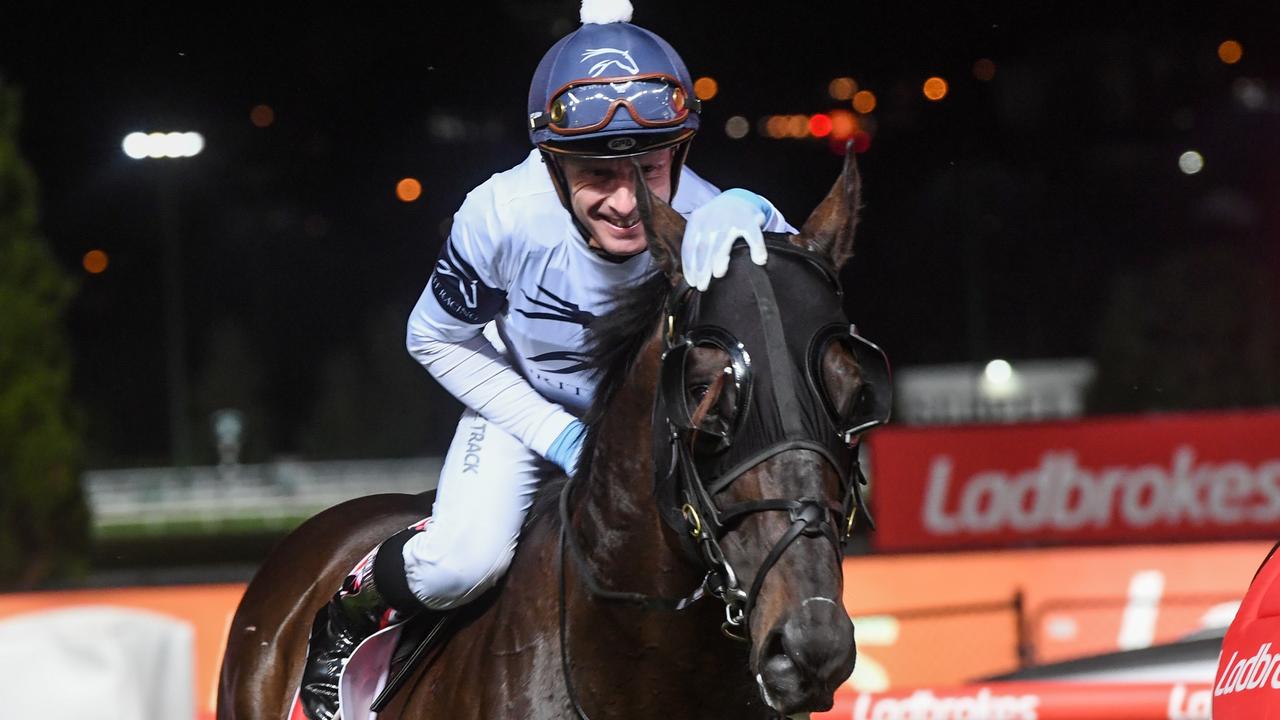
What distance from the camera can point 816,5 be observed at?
42.0ft

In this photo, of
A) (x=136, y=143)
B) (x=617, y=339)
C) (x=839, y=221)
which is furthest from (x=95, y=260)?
(x=839, y=221)

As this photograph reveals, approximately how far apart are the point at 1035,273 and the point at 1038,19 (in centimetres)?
297

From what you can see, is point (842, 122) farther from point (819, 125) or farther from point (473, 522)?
point (473, 522)

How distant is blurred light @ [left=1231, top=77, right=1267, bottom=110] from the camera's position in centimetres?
1372

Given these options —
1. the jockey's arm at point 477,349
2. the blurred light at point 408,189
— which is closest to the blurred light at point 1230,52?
the blurred light at point 408,189

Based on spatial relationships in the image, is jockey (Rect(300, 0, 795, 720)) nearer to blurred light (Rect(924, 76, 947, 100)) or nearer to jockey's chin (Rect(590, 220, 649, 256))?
jockey's chin (Rect(590, 220, 649, 256))

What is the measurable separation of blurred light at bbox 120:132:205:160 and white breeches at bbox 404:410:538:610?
12128 millimetres

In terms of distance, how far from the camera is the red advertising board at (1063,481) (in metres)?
8.62

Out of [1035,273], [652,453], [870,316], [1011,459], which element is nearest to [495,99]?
[870,316]

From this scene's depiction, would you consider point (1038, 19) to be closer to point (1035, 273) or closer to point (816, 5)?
point (816, 5)

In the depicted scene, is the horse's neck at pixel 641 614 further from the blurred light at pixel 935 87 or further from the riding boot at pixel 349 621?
the blurred light at pixel 935 87

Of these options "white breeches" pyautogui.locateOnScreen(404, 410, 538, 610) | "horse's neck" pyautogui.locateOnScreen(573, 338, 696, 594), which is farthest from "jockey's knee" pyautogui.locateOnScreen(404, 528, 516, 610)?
"horse's neck" pyautogui.locateOnScreen(573, 338, 696, 594)

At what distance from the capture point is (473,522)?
2758mm

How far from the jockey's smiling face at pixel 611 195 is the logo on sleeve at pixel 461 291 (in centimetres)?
27
